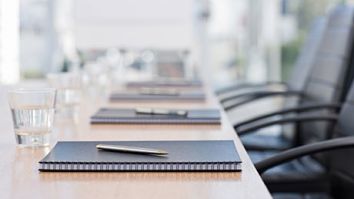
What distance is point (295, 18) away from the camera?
5.09 meters

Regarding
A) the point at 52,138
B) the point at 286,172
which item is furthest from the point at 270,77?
the point at 52,138

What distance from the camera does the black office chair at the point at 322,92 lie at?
2.37 meters

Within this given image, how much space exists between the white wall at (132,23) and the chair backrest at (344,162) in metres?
1.96

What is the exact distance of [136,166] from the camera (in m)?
0.90

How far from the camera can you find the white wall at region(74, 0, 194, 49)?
153 inches

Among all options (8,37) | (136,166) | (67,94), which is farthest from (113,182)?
(8,37)

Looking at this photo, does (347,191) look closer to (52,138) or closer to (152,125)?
(152,125)

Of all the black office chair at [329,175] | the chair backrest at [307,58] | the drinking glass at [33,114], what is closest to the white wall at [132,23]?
the chair backrest at [307,58]

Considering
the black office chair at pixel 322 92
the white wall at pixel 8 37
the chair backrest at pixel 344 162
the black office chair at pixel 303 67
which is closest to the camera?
the chair backrest at pixel 344 162

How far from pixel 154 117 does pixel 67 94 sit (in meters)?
0.29

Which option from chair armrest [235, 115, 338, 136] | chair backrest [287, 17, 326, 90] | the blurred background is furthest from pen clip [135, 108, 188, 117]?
the blurred background

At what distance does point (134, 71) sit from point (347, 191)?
6.76 ft

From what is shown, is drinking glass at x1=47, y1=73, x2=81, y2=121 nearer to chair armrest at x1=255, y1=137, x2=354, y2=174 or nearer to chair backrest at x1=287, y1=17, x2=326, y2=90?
chair armrest at x1=255, y1=137, x2=354, y2=174

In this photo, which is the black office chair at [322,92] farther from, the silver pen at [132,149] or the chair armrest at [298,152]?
the silver pen at [132,149]
